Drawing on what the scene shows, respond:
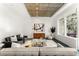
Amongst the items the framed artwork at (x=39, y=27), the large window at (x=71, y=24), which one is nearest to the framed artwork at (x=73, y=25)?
the large window at (x=71, y=24)

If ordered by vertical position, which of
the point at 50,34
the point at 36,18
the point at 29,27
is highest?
the point at 36,18

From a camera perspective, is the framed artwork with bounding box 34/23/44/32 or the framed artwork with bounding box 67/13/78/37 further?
the framed artwork with bounding box 34/23/44/32

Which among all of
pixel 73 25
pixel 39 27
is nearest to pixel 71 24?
pixel 73 25

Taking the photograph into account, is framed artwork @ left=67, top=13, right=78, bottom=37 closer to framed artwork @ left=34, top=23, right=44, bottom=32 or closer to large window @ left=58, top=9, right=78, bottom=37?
large window @ left=58, top=9, right=78, bottom=37

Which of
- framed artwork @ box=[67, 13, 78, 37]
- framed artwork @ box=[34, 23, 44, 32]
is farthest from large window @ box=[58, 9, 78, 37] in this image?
framed artwork @ box=[34, 23, 44, 32]

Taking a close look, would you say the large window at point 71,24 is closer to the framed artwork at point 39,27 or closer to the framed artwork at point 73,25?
the framed artwork at point 73,25

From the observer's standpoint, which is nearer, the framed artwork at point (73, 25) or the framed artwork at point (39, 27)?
the framed artwork at point (73, 25)

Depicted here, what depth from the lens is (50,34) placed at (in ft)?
48.5

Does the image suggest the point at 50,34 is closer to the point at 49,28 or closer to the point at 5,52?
the point at 49,28

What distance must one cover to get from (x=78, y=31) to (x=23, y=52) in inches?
179

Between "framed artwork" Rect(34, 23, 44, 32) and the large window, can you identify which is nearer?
the large window

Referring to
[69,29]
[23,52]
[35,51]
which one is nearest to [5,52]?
[23,52]

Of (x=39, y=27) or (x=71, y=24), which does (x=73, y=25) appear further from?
(x=39, y=27)

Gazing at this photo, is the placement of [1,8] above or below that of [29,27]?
above
